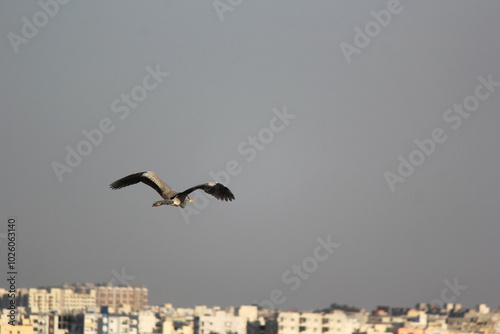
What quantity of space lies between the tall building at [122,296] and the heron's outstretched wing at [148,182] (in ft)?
338

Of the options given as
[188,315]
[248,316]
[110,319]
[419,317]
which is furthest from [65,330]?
[419,317]

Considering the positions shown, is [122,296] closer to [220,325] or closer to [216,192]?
[220,325]

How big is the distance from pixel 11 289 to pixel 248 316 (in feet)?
195

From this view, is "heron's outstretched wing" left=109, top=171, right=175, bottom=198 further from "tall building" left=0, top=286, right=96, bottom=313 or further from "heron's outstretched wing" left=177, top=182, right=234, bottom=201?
"tall building" left=0, top=286, right=96, bottom=313

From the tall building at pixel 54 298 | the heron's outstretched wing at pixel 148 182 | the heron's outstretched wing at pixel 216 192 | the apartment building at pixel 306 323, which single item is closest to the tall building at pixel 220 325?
the apartment building at pixel 306 323

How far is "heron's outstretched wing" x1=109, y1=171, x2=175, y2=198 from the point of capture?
22575 mm

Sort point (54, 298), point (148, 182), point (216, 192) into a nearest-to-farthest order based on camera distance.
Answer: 1. point (216, 192)
2. point (148, 182)
3. point (54, 298)

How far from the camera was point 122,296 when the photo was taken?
131 m

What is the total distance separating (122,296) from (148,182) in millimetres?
110489

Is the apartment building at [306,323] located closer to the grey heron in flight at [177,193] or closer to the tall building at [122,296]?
the tall building at [122,296]

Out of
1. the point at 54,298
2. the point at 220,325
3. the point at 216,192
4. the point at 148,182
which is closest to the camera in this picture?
the point at 216,192

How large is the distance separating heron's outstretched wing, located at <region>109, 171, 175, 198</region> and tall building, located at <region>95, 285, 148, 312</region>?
338 feet

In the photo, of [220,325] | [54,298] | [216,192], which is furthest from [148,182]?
[54,298]

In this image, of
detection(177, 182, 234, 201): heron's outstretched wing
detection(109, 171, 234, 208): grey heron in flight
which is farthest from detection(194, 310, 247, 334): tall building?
detection(177, 182, 234, 201): heron's outstretched wing
